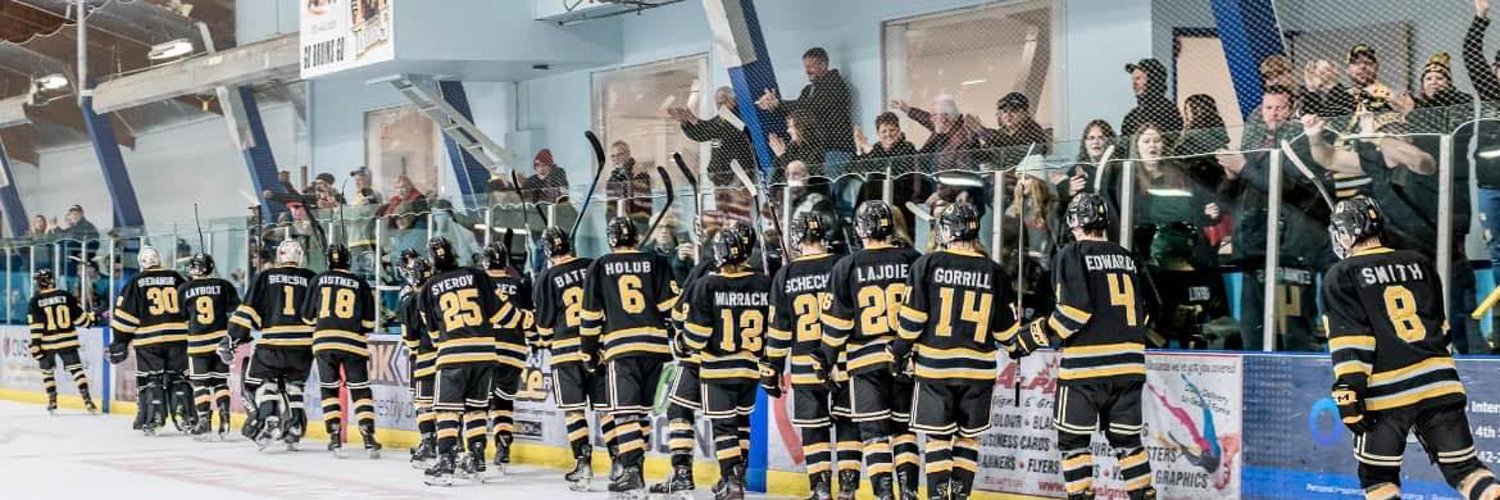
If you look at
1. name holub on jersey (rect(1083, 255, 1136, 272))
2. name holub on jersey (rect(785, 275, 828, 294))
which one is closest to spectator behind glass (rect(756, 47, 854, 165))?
name holub on jersey (rect(785, 275, 828, 294))

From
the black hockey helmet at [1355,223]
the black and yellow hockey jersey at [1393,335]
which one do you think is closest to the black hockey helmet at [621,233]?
the black hockey helmet at [1355,223]

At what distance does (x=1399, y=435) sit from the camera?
727 cm

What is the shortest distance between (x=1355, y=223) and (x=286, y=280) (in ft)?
28.7

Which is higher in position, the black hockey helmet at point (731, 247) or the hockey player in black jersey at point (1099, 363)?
the black hockey helmet at point (731, 247)

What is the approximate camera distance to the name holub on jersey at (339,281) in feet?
43.6

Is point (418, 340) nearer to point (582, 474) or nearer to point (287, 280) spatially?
point (287, 280)

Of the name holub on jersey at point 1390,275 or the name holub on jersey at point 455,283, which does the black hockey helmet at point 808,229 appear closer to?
the name holub on jersey at point 455,283

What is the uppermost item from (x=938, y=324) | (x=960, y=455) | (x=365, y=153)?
(x=365, y=153)

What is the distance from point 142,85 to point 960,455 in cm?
1662

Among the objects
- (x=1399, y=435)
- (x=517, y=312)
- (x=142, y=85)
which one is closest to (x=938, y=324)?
(x=1399, y=435)

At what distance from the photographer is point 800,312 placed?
9.55 metres

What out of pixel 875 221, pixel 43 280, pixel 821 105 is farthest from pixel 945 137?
pixel 43 280

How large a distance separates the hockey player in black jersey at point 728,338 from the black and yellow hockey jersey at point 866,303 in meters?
0.82

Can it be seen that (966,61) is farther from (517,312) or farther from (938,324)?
(938,324)
